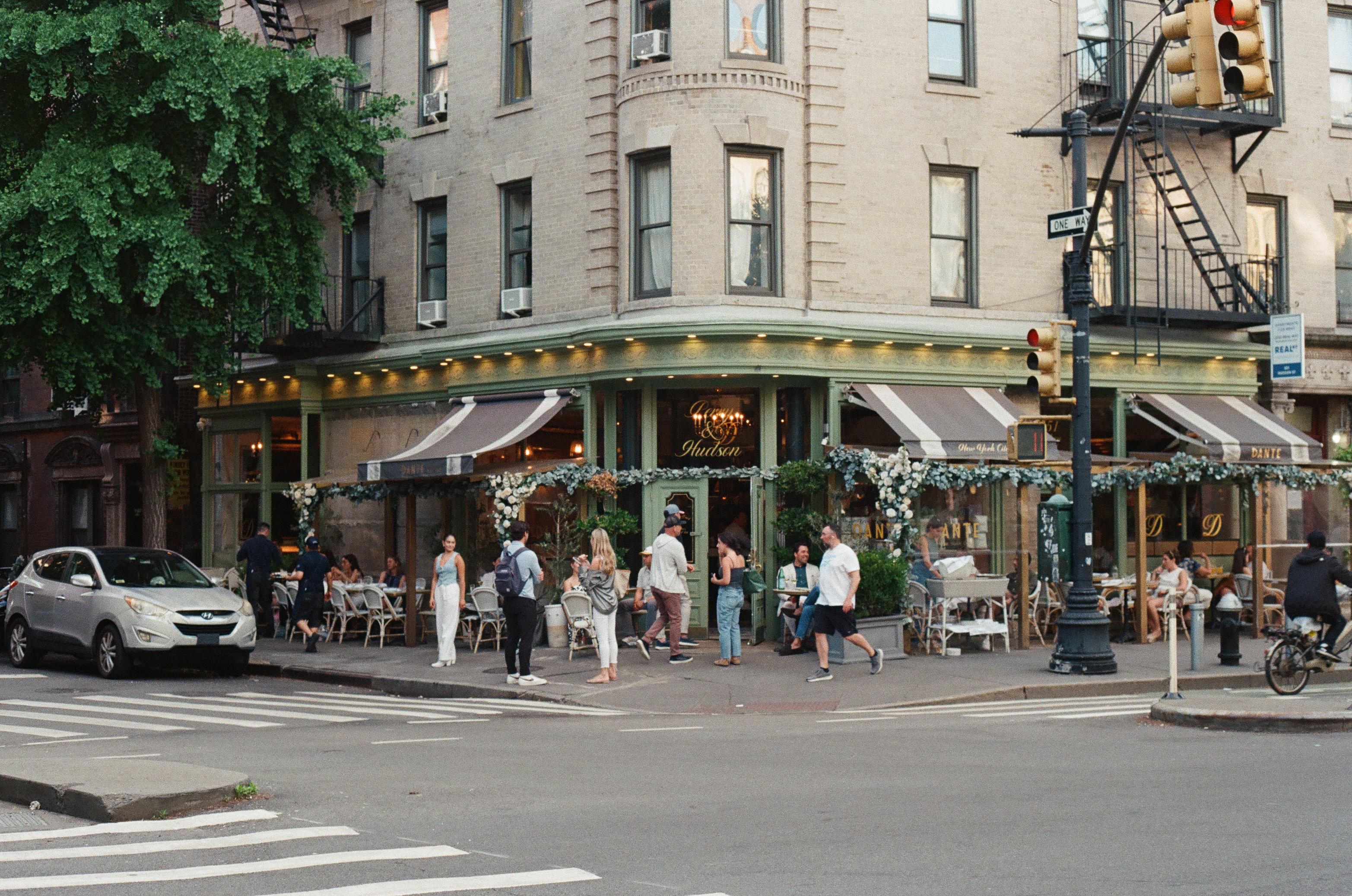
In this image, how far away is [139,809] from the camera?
28.2ft

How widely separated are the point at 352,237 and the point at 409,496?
6.87 m

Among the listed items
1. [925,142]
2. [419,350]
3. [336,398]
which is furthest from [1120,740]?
[336,398]

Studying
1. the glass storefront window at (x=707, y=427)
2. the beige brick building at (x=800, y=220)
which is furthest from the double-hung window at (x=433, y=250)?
the glass storefront window at (x=707, y=427)

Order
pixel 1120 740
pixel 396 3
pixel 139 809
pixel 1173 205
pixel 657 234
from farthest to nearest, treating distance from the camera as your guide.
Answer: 1. pixel 396 3
2. pixel 1173 205
3. pixel 657 234
4. pixel 1120 740
5. pixel 139 809

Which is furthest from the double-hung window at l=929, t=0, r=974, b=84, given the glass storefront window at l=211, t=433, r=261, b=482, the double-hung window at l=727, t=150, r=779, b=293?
the glass storefront window at l=211, t=433, r=261, b=482

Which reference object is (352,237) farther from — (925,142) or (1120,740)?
(1120,740)

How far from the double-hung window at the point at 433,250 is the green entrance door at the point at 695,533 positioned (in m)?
6.16

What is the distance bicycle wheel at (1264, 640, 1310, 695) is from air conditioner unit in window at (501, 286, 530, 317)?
12.8 m

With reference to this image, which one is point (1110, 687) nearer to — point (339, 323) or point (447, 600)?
point (447, 600)

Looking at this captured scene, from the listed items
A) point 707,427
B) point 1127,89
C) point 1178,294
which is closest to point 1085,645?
point 707,427

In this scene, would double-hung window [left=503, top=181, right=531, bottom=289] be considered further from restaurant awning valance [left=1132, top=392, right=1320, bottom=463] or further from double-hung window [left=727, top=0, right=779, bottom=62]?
restaurant awning valance [left=1132, top=392, right=1320, bottom=463]

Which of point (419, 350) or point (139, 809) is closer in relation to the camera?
point (139, 809)

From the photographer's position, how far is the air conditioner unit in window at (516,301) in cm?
2380

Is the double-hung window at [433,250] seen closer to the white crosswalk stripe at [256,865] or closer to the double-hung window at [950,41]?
the double-hung window at [950,41]
